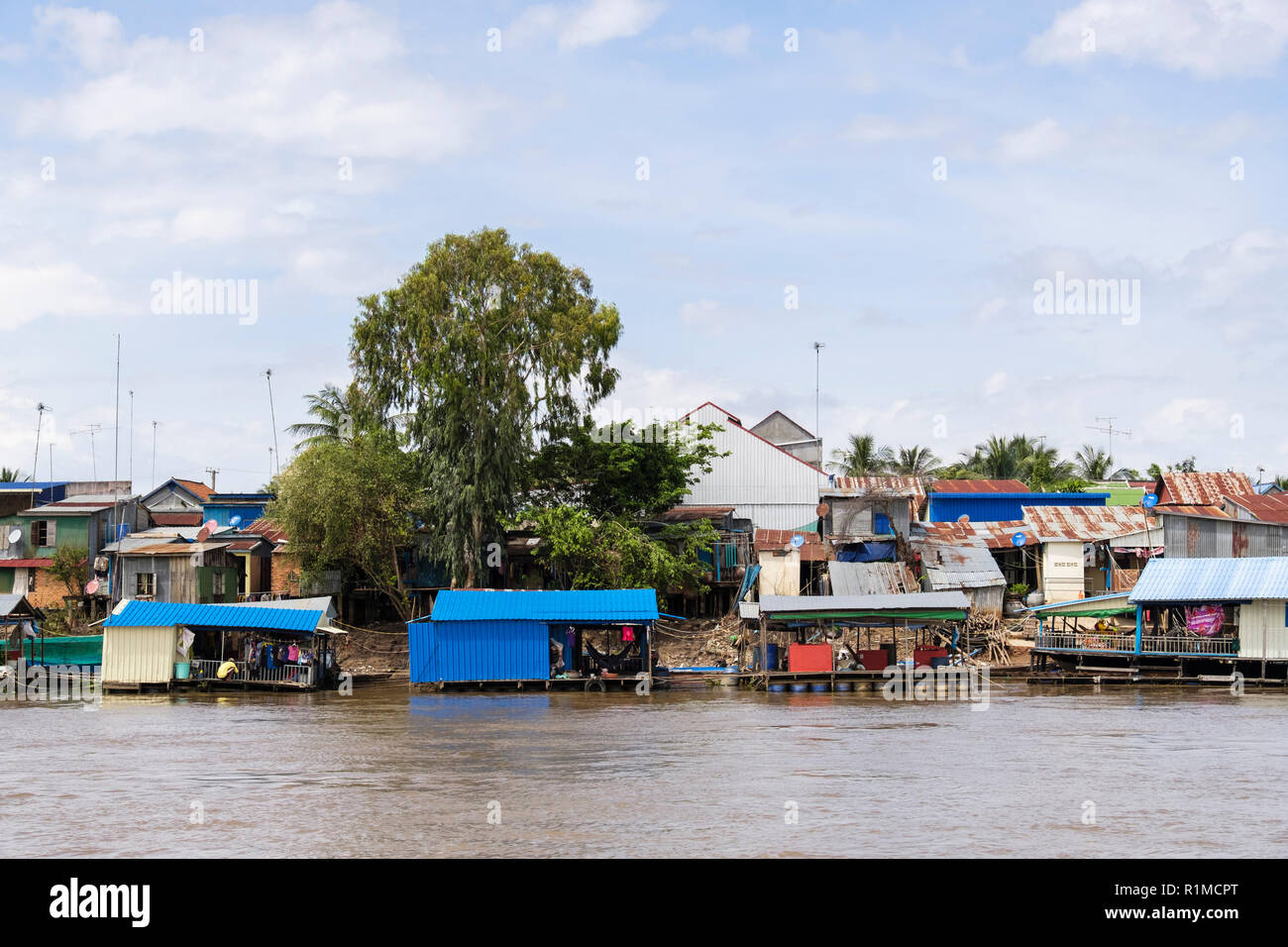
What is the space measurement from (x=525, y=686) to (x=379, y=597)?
12.6 meters

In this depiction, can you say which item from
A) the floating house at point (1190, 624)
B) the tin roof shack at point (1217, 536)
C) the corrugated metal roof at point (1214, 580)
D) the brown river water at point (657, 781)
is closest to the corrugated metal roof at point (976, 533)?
the tin roof shack at point (1217, 536)

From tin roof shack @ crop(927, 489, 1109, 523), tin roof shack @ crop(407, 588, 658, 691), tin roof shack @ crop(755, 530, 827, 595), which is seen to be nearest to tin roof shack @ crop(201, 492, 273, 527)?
tin roof shack @ crop(407, 588, 658, 691)

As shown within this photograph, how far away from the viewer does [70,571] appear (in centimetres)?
4356

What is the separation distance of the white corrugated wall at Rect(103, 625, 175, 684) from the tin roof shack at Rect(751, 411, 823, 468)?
97.9ft

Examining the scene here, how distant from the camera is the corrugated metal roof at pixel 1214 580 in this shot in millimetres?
32531

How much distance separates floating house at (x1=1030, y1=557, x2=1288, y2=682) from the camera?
32.3 meters

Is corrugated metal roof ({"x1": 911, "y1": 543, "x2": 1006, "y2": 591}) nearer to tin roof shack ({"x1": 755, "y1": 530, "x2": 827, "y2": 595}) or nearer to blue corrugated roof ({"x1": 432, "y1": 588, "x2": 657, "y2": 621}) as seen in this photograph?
tin roof shack ({"x1": 755, "y1": 530, "x2": 827, "y2": 595})

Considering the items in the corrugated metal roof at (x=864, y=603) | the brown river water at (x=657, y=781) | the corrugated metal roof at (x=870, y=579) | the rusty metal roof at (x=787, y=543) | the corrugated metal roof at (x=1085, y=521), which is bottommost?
the brown river water at (x=657, y=781)

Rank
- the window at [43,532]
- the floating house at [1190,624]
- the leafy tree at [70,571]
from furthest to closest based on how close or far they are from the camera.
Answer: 1. the window at [43,532]
2. the leafy tree at [70,571]
3. the floating house at [1190,624]

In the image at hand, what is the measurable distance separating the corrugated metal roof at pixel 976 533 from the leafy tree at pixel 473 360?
1380 centimetres

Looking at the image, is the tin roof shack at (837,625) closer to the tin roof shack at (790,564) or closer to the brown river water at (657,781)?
the brown river water at (657,781)
